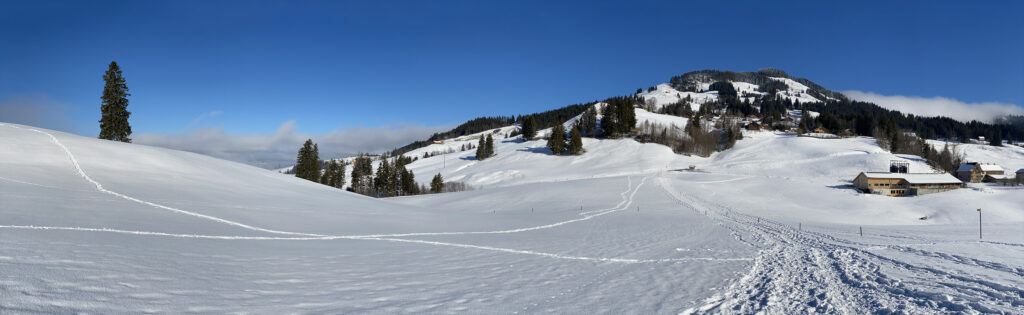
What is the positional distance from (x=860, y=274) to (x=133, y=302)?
15.9 meters

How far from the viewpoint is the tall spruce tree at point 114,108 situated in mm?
40406

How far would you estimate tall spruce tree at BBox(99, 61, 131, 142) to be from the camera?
40.4 meters

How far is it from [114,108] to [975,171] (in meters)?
136

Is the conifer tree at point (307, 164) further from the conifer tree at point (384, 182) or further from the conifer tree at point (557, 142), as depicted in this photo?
the conifer tree at point (557, 142)

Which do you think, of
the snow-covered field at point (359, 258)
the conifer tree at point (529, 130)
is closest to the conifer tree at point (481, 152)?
the conifer tree at point (529, 130)

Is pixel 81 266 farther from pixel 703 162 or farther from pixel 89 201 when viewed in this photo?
pixel 703 162

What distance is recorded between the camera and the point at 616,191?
53188mm

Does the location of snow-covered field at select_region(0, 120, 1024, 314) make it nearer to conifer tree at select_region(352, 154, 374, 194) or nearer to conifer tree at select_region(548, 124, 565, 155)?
conifer tree at select_region(352, 154, 374, 194)

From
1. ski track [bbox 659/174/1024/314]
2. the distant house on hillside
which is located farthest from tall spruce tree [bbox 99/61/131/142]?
the distant house on hillside

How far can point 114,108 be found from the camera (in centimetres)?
4081

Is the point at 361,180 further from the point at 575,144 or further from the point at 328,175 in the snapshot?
the point at 575,144

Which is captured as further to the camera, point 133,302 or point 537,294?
point 537,294

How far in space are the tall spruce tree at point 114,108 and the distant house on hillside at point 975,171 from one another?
134m

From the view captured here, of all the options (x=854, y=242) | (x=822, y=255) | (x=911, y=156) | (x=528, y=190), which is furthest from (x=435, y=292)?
(x=911, y=156)
